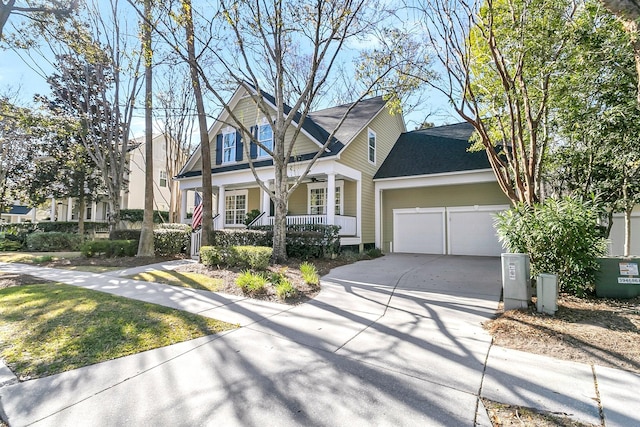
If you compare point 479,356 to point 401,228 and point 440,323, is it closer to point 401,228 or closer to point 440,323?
point 440,323

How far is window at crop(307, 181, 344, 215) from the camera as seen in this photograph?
48.4 feet

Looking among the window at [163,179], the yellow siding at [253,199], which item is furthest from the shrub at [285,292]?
the window at [163,179]

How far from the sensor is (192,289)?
687cm

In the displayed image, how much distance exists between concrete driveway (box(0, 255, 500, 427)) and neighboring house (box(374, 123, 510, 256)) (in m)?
8.89

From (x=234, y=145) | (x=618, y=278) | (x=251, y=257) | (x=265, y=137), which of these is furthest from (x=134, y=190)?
(x=618, y=278)

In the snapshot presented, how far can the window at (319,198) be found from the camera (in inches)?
581

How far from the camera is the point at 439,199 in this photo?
559 inches

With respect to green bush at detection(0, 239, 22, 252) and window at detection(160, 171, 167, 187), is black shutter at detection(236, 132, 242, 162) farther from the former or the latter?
window at detection(160, 171, 167, 187)

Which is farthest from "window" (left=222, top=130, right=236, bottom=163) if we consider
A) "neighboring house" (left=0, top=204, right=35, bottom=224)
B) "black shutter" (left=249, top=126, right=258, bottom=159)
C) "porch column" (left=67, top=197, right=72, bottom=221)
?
"neighboring house" (left=0, top=204, right=35, bottom=224)

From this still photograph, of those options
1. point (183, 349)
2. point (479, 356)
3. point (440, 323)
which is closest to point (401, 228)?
point (440, 323)

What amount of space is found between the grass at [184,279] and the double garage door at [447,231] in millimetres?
9782

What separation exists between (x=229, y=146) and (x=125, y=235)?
660 cm

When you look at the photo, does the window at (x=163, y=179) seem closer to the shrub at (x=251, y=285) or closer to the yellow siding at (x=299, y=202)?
the yellow siding at (x=299, y=202)

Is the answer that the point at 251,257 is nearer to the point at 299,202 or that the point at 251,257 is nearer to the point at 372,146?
the point at 299,202
